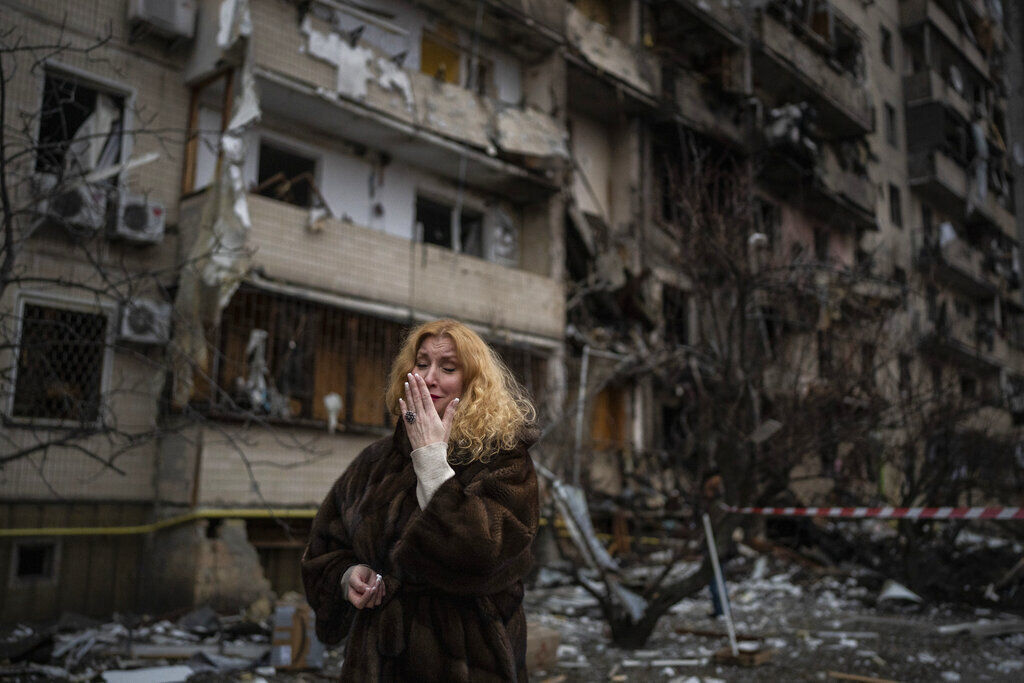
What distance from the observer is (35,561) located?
10133 millimetres

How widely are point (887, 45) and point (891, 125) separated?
3061 millimetres

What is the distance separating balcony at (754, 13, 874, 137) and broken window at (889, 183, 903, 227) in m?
4.42

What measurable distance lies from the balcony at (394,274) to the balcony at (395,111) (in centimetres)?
194

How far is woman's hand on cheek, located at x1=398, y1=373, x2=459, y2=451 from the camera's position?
2697 millimetres

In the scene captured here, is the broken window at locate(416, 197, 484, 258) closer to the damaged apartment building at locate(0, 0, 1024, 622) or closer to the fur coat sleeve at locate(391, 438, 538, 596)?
the damaged apartment building at locate(0, 0, 1024, 622)

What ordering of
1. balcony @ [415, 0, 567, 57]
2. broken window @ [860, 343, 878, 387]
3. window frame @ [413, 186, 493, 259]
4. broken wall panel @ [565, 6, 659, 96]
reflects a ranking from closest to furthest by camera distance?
1. broken window @ [860, 343, 878, 387]
2. window frame @ [413, 186, 493, 259]
3. balcony @ [415, 0, 567, 57]
4. broken wall panel @ [565, 6, 659, 96]

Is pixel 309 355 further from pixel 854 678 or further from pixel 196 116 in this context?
pixel 854 678

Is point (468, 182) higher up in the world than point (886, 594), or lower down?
higher up

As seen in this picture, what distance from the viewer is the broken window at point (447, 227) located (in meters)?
16.2

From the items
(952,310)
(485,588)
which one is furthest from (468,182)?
(952,310)

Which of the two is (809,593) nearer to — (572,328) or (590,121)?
(572,328)

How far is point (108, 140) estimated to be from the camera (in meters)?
11.3

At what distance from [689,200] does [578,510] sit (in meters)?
3.49

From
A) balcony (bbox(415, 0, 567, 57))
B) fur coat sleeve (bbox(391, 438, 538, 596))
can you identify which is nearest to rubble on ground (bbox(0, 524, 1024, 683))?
fur coat sleeve (bbox(391, 438, 538, 596))
